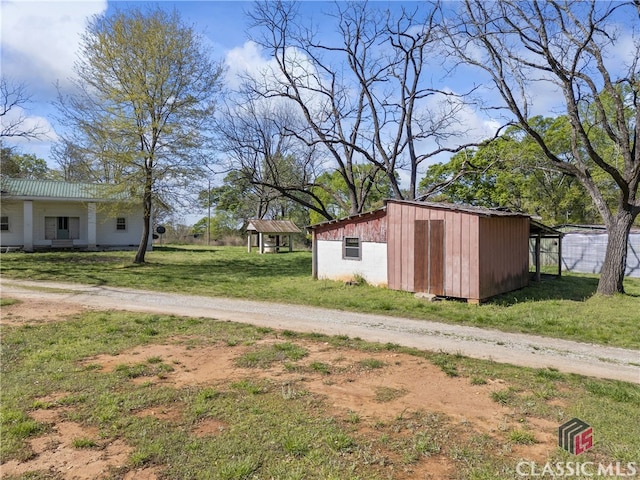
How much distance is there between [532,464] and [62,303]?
11367 mm

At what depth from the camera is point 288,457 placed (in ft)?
12.1

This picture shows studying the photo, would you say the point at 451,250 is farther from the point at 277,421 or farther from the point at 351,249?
the point at 277,421

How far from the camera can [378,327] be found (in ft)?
29.3

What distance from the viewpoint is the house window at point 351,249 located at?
15305 millimetres

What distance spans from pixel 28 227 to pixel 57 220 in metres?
2.17

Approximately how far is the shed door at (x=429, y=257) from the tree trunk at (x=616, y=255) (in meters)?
5.64

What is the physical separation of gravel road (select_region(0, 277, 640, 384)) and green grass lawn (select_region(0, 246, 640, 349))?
0.71 meters

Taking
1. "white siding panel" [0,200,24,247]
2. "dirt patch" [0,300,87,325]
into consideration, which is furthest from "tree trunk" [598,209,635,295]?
"white siding panel" [0,200,24,247]

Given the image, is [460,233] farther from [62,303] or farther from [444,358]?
[62,303]

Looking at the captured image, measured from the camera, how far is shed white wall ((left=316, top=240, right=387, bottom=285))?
14523 mm
